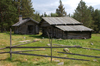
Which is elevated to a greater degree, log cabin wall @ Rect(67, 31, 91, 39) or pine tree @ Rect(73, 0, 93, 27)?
pine tree @ Rect(73, 0, 93, 27)

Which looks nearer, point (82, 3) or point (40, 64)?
point (40, 64)

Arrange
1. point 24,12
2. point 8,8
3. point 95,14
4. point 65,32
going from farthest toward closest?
point 95,14, point 24,12, point 8,8, point 65,32

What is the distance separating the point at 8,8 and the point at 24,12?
11406mm

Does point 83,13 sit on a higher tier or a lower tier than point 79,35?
higher

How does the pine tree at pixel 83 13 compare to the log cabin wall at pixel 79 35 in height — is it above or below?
above

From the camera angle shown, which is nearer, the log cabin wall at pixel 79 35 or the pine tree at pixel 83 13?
the log cabin wall at pixel 79 35

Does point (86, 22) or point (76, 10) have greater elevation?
point (76, 10)

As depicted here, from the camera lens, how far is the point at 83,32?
1972 centimetres

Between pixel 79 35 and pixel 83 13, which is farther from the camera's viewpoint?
pixel 83 13

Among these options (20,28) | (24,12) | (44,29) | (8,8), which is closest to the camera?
(44,29)

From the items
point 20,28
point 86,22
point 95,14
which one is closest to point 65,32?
point 20,28

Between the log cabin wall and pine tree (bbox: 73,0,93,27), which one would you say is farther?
pine tree (bbox: 73,0,93,27)

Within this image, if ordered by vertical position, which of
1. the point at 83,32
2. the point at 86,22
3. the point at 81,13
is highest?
the point at 81,13

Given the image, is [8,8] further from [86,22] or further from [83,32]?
[86,22]
